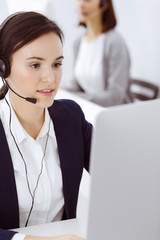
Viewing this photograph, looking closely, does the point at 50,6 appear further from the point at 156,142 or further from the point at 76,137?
the point at 156,142

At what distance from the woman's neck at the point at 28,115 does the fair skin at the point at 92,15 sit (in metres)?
2.08

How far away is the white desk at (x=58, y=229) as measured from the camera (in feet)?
3.58

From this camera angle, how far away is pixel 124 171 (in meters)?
0.69

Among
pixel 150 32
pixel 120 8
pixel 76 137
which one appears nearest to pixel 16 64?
pixel 76 137

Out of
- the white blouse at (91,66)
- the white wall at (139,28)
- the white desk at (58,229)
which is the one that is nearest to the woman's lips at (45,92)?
the white desk at (58,229)

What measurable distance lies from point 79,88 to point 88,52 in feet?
1.08

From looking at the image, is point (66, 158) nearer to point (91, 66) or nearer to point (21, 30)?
point (21, 30)

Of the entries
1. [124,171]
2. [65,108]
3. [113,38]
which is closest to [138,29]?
[113,38]

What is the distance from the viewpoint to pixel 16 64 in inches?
44.1

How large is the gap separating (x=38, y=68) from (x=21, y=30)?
4.9 inches

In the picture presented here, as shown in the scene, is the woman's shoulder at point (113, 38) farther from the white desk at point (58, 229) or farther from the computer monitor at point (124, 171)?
the computer monitor at point (124, 171)

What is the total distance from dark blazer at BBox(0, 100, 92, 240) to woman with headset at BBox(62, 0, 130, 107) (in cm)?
148

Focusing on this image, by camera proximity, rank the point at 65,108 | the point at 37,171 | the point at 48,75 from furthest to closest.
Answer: the point at 65,108, the point at 37,171, the point at 48,75

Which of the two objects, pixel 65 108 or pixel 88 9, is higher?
pixel 88 9
